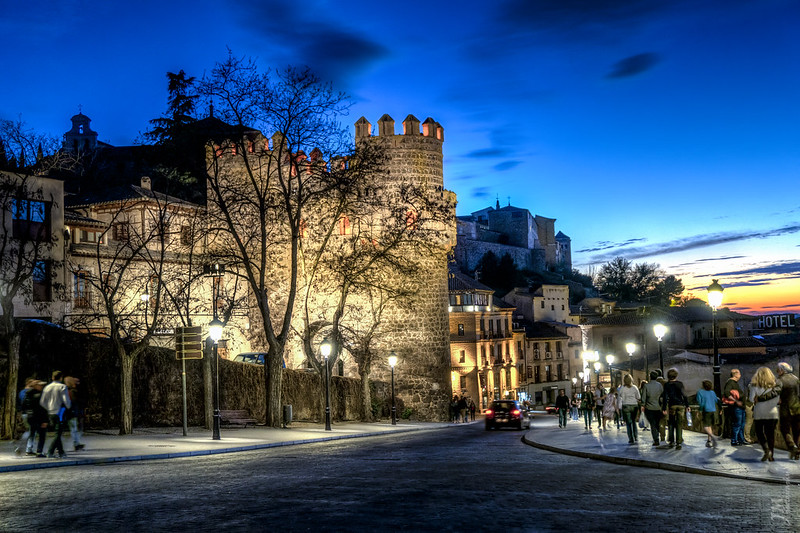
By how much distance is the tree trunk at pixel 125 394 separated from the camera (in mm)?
25625

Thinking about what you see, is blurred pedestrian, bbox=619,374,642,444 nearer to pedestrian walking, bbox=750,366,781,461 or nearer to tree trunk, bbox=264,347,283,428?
pedestrian walking, bbox=750,366,781,461

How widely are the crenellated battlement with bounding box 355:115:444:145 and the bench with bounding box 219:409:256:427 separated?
17.4 meters

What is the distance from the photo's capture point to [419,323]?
43.4 meters

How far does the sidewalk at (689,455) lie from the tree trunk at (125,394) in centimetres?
1153

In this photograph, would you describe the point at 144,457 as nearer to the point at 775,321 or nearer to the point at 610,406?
the point at 610,406

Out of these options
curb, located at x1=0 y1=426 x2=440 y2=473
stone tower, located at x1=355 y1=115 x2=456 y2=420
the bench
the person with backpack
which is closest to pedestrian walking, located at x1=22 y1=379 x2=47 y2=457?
curb, located at x1=0 y1=426 x2=440 y2=473

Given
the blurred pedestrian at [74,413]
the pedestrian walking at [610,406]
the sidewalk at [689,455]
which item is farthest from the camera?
the pedestrian walking at [610,406]

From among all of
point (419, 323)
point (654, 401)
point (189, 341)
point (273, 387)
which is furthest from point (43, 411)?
point (419, 323)

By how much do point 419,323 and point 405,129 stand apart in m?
9.61

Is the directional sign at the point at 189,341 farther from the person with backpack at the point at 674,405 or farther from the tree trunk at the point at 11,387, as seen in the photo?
the person with backpack at the point at 674,405

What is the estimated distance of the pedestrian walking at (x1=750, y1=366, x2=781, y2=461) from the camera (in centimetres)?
1501

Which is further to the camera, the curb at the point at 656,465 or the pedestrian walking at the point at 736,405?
the pedestrian walking at the point at 736,405

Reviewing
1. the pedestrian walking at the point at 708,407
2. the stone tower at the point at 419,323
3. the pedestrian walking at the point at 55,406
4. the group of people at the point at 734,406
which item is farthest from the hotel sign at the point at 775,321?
the pedestrian walking at the point at 55,406

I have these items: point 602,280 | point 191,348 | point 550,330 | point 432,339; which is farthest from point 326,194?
point 602,280
